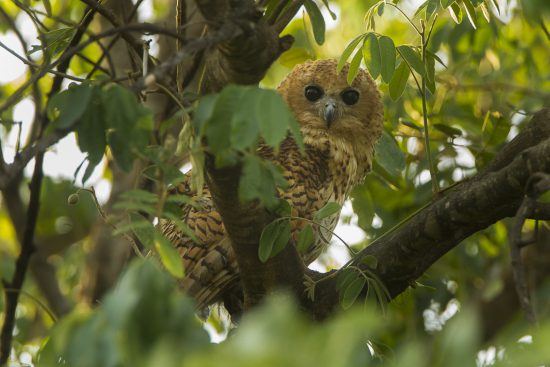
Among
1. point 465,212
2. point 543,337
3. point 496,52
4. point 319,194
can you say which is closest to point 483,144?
point 319,194

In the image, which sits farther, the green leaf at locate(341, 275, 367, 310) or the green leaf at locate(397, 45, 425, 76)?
the green leaf at locate(397, 45, 425, 76)

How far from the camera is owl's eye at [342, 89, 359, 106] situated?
17.9 feet

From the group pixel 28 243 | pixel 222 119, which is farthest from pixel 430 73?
pixel 28 243

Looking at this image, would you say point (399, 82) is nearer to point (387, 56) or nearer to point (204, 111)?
point (387, 56)

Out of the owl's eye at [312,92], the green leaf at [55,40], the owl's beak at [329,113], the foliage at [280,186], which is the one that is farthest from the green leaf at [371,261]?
the owl's eye at [312,92]

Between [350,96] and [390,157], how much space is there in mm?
1211

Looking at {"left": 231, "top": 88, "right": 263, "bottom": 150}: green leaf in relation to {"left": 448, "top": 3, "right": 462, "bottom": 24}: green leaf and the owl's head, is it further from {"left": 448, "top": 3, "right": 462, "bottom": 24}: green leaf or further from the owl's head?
the owl's head

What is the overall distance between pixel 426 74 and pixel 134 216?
1361mm

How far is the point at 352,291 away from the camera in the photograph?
3.26 m

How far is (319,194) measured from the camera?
4.61 m

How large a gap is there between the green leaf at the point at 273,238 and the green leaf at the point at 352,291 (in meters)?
0.31

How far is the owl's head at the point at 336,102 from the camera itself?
5289 mm

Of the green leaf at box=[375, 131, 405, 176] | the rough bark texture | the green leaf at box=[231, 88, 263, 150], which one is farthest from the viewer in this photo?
the green leaf at box=[375, 131, 405, 176]

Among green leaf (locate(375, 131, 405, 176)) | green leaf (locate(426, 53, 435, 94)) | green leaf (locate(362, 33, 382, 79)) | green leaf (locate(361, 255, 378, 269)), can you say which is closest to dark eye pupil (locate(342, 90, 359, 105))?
green leaf (locate(375, 131, 405, 176))
